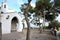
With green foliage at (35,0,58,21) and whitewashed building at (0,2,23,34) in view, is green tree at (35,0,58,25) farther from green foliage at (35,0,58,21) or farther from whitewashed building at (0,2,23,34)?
whitewashed building at (0,2,23,34)

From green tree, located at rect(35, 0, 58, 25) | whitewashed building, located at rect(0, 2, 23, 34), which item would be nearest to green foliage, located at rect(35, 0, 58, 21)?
green tree, located at rect(35, 0, 58, 25)

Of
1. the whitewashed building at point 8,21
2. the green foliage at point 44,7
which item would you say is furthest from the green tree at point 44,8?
the whitewashed building at point 8,21

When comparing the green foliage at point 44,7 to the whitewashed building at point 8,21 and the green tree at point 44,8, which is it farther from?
the whitewashed building at point 8,21

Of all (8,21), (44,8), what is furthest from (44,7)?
(8,21)

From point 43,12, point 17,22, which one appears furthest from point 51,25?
point 17,22

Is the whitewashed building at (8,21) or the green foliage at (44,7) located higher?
the green foliage at (44,7)

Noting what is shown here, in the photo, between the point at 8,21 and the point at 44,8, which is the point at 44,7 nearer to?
the point at 44,8

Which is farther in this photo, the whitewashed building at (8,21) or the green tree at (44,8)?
the green tree at (44,8)

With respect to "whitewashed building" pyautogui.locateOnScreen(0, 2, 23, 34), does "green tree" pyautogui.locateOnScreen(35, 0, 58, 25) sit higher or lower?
higher

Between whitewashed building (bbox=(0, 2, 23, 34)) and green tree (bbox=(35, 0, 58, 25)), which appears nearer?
whitewashed building (bbox=(0, 2, 23, 34))

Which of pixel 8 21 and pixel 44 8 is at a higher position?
pixel 44 8

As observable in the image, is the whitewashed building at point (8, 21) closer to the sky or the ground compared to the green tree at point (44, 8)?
closer to the ground

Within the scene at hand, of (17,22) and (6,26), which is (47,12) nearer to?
(17,22)

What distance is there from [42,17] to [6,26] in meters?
12.2
